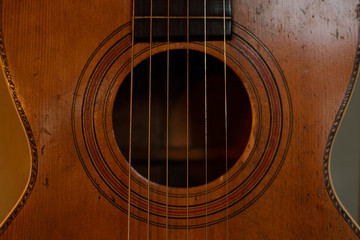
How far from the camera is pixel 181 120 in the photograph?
3.30ft

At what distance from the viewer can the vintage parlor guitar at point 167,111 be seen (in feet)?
2.09

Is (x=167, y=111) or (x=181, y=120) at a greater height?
(x=181, y=120)

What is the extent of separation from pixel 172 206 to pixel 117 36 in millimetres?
370

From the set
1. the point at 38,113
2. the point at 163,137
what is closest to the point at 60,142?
the point at 38,113

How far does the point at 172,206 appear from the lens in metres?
0.64

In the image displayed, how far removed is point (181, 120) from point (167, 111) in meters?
0.35

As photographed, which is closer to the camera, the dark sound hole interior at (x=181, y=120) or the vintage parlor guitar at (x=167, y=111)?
the vintage parlor guitar at (x=167, y=111)

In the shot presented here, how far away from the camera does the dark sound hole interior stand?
2.85ft

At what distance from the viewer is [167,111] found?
2.15 feet

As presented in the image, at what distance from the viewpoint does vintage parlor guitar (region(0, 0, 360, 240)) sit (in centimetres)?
64

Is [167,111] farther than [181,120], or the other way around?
[181,120]

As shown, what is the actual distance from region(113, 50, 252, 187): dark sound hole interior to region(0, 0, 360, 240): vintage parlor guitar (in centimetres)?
16

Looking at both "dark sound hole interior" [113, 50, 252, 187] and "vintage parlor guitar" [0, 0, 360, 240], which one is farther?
"dark sound hole interior" [113, 50, 252, 187]

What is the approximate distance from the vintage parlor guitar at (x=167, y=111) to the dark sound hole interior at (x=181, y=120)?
16 cm
